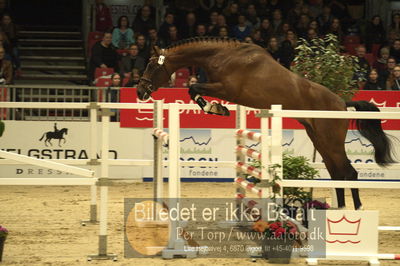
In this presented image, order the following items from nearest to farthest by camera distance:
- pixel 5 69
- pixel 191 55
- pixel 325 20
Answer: pixel 191 55, pixel 5 69, pixel 325 20

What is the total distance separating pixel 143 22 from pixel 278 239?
969cm

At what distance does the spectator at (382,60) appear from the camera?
13201mm

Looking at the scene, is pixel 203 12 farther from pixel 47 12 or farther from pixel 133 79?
pixel 133 79

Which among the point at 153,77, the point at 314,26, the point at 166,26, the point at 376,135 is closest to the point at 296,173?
the point at 376,135

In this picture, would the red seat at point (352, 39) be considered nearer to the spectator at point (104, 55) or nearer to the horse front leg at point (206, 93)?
the spectator at point (104, 55)

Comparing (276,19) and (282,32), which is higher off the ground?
(276,19)

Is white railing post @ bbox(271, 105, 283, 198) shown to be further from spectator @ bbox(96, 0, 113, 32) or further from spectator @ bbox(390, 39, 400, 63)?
spectator @ bbox(96, 0, 113, 32)

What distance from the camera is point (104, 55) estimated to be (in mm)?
12883

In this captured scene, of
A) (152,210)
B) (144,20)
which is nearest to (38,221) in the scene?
(152,210)

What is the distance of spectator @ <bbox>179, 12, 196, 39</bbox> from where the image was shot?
14133 millimetres

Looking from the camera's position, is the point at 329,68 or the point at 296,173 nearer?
the point at 296,173

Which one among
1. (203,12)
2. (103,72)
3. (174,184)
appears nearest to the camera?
(174,184)

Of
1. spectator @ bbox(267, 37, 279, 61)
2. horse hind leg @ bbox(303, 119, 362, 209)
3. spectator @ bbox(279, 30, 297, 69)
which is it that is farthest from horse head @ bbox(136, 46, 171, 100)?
spectator @ bbox(267, 37, 279, 61)

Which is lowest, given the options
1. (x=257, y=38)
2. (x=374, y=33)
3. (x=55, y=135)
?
(x=55, y=135)
